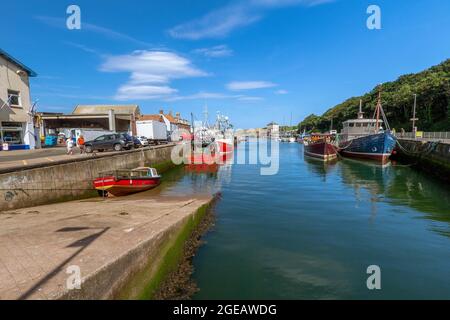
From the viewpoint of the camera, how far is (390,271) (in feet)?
26.7

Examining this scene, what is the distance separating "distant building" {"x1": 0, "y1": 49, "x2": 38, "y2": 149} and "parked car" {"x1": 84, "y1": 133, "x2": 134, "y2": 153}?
6.86 meters

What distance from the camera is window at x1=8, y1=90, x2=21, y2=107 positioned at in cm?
2607

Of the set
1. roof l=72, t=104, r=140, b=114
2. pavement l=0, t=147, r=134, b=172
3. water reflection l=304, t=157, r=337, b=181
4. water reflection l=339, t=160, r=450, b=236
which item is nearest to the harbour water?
water reflection l=339, t=160, r=450, b=236

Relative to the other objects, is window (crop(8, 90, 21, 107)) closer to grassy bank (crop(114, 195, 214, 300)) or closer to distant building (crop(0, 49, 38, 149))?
distant building (crop(0, 49, 38, 149))

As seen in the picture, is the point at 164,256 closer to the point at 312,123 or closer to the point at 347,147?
the point at 347,147

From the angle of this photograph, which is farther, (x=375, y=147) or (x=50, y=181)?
(x=375, y=147)

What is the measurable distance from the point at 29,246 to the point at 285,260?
7250 mm

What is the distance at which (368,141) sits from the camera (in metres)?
39.0

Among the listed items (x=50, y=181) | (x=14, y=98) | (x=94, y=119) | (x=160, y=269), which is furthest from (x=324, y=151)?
(x=94, y=119)

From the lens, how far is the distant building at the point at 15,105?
82.8 feet

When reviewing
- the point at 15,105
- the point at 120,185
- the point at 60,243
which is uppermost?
the point at 15,105

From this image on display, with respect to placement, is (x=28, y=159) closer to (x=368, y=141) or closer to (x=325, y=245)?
(x=325, y=245)

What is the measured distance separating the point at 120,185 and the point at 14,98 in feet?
60.5

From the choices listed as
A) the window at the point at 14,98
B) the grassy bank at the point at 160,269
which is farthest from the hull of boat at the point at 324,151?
the window at the point at 14,98
